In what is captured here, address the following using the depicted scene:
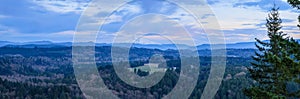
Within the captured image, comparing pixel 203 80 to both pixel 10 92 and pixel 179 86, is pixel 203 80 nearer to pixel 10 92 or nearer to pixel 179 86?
pixel 179 86

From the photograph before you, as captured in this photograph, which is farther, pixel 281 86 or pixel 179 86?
pixel 179 86

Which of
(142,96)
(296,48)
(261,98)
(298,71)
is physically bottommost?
(142,96)

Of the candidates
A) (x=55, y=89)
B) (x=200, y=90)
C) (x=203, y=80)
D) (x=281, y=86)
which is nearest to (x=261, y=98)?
(x=281, y=86)

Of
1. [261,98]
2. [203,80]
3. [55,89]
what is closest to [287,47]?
[261,98]

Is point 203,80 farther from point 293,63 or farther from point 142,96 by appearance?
point 293,63

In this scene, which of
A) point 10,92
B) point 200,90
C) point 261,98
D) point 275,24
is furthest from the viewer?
point 10,92

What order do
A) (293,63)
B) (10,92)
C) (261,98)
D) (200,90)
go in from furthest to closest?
(10,92) → (200,90) → (261,98) → (293,63)

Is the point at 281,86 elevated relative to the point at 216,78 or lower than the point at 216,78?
elevated
